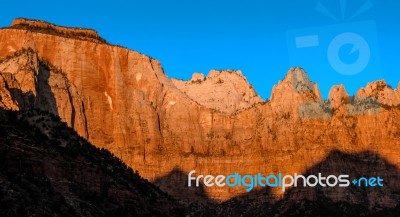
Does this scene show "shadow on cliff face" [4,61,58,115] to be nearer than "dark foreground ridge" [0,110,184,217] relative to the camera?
No

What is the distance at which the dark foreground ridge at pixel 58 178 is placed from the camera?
74375mm

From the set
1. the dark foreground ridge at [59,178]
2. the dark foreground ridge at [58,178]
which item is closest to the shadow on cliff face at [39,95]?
the dark foreground ridge at [59,178]

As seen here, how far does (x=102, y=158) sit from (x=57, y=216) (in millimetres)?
32478

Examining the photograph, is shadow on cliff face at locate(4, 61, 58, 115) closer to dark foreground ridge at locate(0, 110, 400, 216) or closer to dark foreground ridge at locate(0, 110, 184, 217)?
dark foreground ridge at locate(0, 110, 400, 216)

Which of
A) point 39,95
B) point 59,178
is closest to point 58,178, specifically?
point 59,178

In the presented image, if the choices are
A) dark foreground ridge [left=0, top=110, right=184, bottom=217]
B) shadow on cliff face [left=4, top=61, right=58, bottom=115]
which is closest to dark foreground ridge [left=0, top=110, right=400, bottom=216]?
dark foreground ridge [left=0, top=110, right=184, bottom=217]

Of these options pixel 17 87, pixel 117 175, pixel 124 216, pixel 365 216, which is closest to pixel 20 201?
pixel 124 216

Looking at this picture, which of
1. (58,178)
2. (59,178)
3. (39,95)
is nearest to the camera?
(58,178)

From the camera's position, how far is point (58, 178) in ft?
273

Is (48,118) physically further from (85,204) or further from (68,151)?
(85,204)

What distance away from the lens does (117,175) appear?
100688mm

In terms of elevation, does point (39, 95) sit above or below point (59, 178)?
above

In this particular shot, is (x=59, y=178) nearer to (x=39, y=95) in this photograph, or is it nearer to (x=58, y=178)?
(x=58, y=178)

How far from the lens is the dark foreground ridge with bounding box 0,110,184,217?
74375 millimetres
